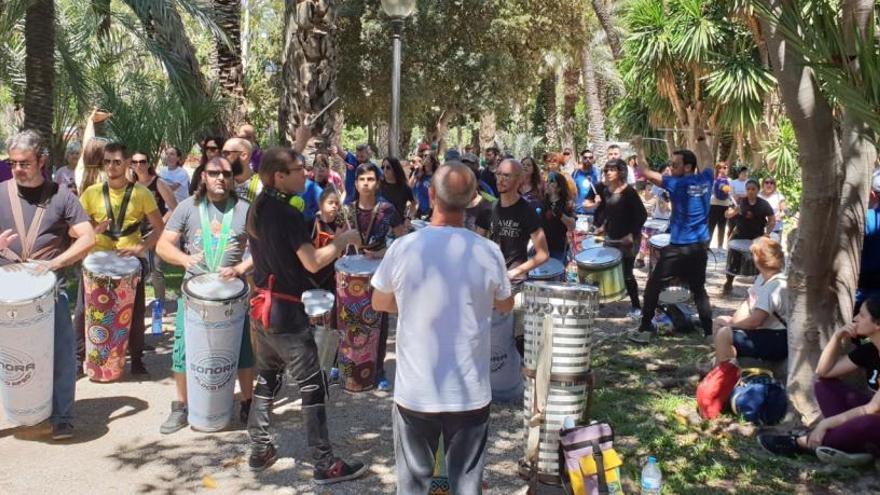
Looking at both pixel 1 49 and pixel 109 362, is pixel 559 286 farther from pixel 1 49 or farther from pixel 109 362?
pixel 1 49

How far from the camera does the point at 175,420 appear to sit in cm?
539

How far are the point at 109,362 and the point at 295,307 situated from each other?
2491 millimetres

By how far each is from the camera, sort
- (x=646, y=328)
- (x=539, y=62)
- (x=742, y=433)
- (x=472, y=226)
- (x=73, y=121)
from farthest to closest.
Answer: (x=539, y=62) < (x=73, y=121) < (x=646, y=328) < (x=472, y=226) < (x=742, y=433)

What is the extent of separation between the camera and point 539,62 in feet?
78.6

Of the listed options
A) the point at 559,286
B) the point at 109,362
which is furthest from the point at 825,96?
the point at 109,362

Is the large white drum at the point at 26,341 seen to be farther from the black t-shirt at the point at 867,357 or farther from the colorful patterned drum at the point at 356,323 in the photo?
the black t-shirt at the point at 867,357

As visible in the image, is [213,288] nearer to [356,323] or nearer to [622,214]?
[356,323]

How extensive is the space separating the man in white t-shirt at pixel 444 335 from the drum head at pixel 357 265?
109 inches

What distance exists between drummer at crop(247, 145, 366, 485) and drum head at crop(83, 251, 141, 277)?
1.97 metres

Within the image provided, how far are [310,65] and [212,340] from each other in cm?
501

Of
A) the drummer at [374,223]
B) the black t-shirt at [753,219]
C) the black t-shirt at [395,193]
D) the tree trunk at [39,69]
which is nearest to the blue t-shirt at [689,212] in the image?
the black t-shirt at [395,193]

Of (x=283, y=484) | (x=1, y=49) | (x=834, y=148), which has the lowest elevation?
(x=283, y=484)

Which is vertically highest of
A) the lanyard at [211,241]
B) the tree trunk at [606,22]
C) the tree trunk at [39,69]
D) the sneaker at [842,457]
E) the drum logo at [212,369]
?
the tree trunk at [606,22]

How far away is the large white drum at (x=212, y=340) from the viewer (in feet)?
16.3
